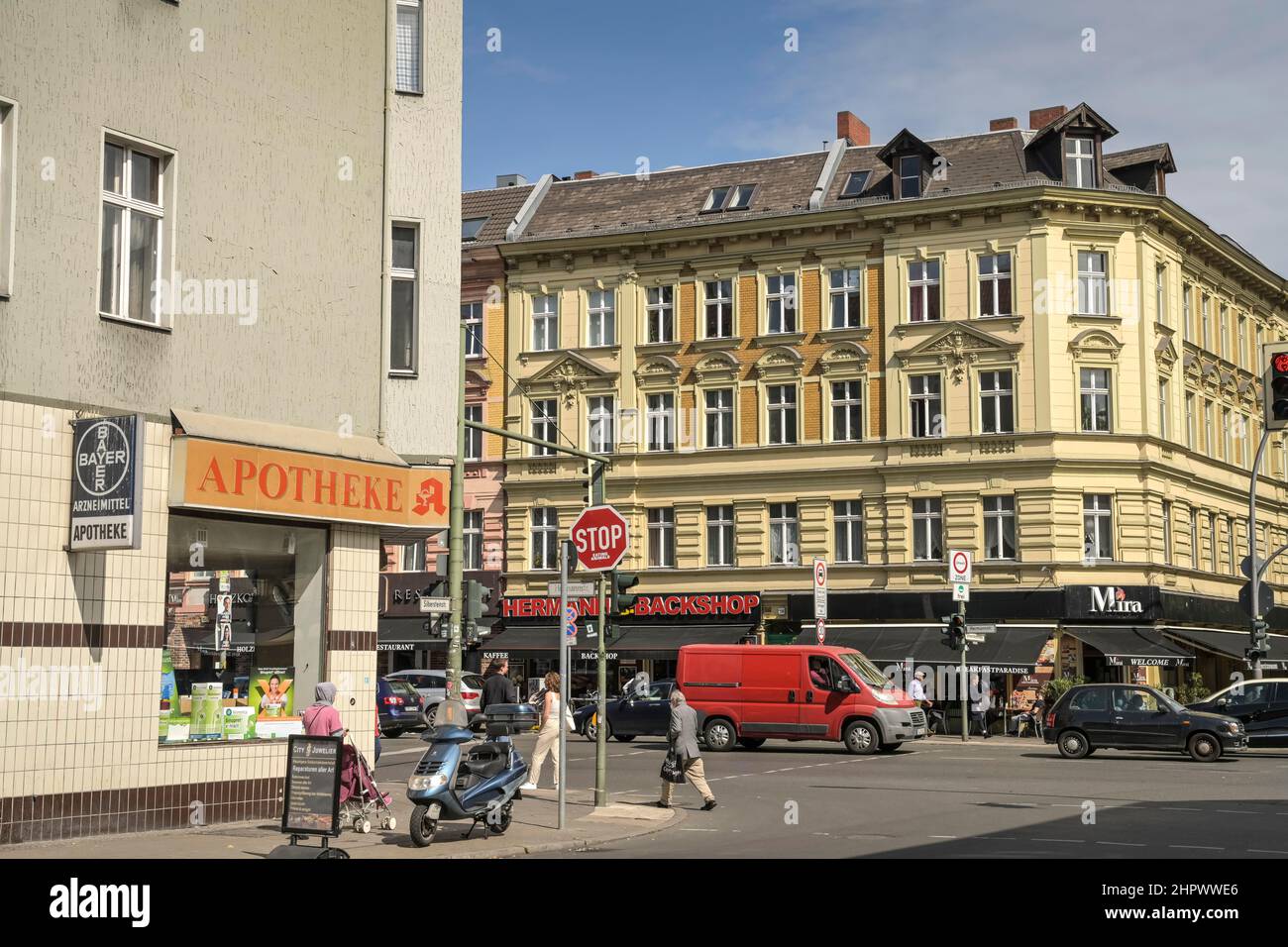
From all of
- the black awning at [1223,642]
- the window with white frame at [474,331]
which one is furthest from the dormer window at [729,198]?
the black awning at [1223,642]

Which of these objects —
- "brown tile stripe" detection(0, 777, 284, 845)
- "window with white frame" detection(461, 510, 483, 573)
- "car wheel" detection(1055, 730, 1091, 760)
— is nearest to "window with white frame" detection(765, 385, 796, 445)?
"window with white frame" detection(461, 510, 483, 573)

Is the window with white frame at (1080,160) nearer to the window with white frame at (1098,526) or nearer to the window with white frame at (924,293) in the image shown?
the window with white frame at (924,293)

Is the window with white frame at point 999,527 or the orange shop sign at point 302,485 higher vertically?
the window with white frame at point 999,527

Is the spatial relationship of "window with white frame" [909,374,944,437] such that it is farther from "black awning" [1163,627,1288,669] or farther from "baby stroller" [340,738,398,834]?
"baby stroller" [340,738,398,834]

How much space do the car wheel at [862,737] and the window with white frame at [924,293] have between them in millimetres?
17385

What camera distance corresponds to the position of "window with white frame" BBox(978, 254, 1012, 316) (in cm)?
4416

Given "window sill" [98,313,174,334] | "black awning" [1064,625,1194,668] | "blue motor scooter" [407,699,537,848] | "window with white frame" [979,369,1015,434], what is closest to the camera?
"window sill" [98,313,174,334]

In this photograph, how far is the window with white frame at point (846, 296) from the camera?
46.1m

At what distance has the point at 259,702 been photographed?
17.7m

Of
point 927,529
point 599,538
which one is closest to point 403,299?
point 599,538

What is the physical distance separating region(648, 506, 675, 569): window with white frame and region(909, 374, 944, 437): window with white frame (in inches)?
316

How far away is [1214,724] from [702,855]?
56.1 feet

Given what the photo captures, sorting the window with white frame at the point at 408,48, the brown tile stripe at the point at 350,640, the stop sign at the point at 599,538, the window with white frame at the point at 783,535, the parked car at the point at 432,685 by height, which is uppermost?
the window with white frame at the point at 408,48

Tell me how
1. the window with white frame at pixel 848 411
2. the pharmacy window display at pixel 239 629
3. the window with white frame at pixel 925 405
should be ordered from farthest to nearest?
the window with white frame at pixel 848 411
the window with white frame at pixel 925 405
the pharmacy window display at pixel 239 629
